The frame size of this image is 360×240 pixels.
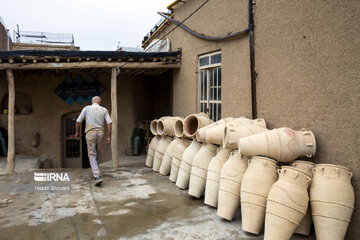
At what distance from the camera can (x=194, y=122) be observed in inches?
237

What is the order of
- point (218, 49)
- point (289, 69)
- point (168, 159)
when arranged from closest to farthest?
point (289, 69)
point (168, 159)
point (218, 49)

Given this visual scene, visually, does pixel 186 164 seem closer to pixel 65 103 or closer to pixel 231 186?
pixel 231 186

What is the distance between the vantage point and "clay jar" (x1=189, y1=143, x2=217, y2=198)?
4727mm

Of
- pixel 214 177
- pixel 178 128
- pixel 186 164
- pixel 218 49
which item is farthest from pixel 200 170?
pixel 218 49

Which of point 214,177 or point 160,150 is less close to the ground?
point 160,150

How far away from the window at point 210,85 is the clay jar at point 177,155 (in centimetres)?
124

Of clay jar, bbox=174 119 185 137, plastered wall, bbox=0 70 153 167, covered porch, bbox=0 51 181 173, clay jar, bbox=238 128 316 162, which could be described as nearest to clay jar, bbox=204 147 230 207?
clay jar, bbox=238 128 316 162

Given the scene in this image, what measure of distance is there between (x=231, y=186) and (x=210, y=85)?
3.64 meters

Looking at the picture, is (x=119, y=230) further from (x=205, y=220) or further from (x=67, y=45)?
(x=67, y=45)

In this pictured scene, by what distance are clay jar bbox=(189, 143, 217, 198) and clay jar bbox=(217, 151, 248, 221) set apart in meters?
0.77

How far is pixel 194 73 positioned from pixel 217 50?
110cm

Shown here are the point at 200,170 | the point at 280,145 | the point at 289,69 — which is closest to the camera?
the point at 280,145

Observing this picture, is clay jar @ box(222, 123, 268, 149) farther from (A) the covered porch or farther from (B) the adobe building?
(A) the covered porch

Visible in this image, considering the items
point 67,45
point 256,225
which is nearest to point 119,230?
point 256,225
